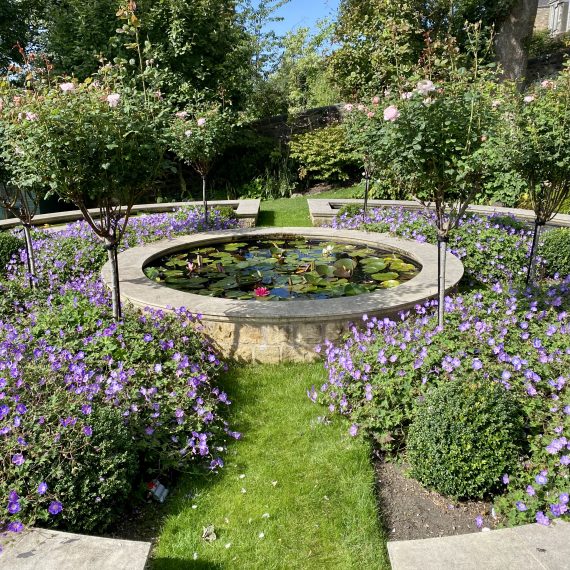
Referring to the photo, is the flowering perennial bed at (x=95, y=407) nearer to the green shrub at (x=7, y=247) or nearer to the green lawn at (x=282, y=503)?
the green lawn at (x=282, y=503)

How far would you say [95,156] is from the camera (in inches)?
126

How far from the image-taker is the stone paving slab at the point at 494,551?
1.73 meters

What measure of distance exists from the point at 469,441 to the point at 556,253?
12.7 ft

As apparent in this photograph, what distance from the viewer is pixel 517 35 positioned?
39.4 feet

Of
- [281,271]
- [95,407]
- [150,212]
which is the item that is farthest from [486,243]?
[150,212]

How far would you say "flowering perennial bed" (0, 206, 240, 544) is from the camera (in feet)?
7.00

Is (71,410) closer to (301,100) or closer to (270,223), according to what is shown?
(270,223)

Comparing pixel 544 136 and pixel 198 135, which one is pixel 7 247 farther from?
pixel 544 136

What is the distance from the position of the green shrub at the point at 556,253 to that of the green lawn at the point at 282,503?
3650 millimetres

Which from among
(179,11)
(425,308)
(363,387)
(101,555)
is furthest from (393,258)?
(179,11)

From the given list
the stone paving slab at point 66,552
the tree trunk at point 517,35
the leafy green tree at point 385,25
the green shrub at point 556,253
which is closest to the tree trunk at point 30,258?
the stone paving slab at point 66,552

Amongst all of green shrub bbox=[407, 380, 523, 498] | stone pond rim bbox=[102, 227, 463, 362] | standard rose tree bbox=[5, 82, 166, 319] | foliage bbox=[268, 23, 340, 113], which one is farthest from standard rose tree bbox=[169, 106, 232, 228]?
foliage bbox=[268, 23, 340, 113]

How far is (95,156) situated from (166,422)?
1710 mm

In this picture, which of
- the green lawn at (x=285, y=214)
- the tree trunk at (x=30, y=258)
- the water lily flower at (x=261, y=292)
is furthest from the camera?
the green lawn at (x=285, y=214)
